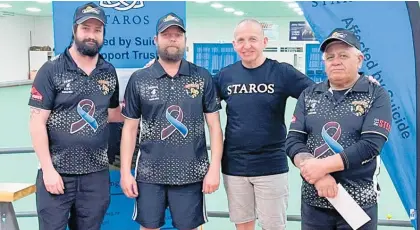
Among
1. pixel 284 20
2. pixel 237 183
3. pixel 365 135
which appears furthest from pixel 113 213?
pixel 284 20

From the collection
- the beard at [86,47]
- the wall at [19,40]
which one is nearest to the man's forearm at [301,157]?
the beard at [86,47]

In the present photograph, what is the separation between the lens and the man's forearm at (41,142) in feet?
7.90

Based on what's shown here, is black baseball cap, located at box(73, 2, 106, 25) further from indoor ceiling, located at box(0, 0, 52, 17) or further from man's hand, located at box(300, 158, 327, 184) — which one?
indoor ceiling, located at box(0, 0, 52, 17)

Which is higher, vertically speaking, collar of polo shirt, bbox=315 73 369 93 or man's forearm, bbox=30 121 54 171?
collar of polo shirt, bbox=315 73 369 93

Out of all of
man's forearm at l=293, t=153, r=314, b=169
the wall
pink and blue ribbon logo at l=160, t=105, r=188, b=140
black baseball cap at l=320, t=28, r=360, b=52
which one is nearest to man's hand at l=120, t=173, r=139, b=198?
pink and blue ribbon logo at l=160, t=105, r=188, b=140

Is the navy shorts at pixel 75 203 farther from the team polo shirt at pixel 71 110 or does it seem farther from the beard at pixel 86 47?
the beard at pixel 86 47

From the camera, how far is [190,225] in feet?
8.45

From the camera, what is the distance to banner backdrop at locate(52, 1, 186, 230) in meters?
2.99

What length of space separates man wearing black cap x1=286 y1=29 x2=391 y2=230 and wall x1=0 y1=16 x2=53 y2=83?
2039 cm

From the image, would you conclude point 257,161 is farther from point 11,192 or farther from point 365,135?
point 11,192

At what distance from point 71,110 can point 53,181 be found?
37cm

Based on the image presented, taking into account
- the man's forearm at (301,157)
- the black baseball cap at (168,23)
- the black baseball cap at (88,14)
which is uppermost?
the black baseball cap at (88,14)

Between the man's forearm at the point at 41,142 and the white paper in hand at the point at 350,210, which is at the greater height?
the man's forearm at the point at 41,142

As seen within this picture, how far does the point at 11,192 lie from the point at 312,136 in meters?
1.59
